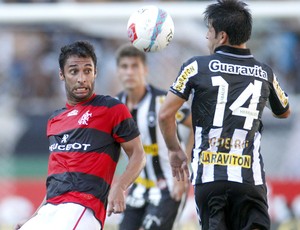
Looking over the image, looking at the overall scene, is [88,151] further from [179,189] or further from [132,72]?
[132,72]

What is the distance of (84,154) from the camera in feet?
20.1

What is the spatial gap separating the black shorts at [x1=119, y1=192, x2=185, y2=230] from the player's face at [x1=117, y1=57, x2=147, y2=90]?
45.9 inches

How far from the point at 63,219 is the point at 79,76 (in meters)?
1.09

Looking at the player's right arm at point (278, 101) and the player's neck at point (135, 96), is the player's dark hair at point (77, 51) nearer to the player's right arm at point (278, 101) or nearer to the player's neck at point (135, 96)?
the player's right arm at point (278, 101)

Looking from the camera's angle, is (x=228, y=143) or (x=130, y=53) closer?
(x=228, y=143)

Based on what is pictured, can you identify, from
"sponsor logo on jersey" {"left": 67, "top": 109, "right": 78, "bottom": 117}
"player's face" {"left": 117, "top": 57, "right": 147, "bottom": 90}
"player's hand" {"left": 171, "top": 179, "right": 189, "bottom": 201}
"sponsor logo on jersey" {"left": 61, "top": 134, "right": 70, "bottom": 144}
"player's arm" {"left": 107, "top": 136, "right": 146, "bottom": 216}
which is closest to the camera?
"player's arm" {"left": 107, "top": 136, "right": 146, "bottom": 216}

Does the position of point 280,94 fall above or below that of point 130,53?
below

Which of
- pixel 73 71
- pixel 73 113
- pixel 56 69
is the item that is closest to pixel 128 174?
pixel 73 113

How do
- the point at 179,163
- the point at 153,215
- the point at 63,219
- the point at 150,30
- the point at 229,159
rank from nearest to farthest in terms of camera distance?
the point at 63,219 → the point at 229,159 → the point at 179,163 → the point at 150,30 → the point at 153,215

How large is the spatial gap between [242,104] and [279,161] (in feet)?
22.8

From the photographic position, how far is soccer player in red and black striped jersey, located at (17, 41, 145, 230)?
5.96 metres

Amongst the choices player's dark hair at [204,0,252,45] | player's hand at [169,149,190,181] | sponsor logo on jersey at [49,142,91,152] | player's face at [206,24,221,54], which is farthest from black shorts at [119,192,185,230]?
player's dark hair at [204,0,252,45]

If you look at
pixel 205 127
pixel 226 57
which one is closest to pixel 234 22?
pixel 226 57

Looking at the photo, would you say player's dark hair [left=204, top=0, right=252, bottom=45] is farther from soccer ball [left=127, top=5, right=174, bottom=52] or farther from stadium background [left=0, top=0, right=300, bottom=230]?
stadium background [left=0, top=0, right=300, bottom=230]
